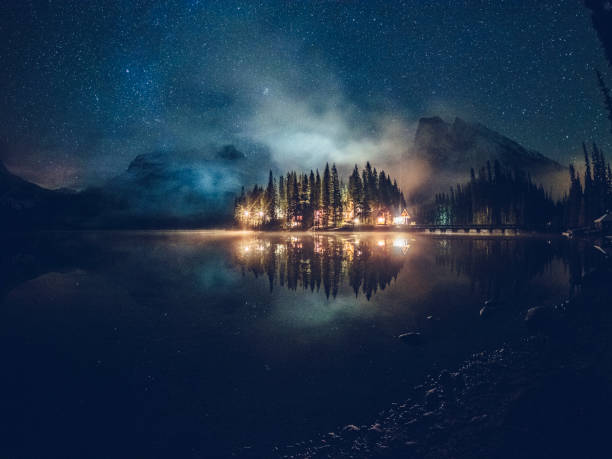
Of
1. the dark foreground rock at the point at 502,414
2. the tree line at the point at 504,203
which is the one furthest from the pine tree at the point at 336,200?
the dark foreground rock at the point at 502,414

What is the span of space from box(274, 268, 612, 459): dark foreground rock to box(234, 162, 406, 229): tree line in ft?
296

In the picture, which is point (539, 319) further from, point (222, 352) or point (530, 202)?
point (530, 202)

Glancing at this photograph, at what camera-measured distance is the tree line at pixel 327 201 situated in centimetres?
9844

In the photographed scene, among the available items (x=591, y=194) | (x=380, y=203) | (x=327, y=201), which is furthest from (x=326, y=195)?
(x=591, y=194)

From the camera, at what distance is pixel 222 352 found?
339 inches

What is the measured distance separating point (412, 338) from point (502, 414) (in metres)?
3.75

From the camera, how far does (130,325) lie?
36.6ft

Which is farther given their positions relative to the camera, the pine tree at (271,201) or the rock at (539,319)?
the pine tree at (271,201)

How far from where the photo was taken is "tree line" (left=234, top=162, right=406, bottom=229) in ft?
323

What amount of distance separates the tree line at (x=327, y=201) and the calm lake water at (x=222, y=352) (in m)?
80.9

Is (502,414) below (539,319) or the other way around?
below

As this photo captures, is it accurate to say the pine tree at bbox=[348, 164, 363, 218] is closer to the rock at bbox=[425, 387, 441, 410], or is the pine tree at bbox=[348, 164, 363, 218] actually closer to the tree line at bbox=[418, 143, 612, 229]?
the tree line at bbox=[418, 143, 612, 229]

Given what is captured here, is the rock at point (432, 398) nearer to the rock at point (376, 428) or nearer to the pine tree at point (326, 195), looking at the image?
the rock at point (376, 428)

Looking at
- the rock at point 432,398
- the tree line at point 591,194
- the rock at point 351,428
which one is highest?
the tree line at point 591,194
